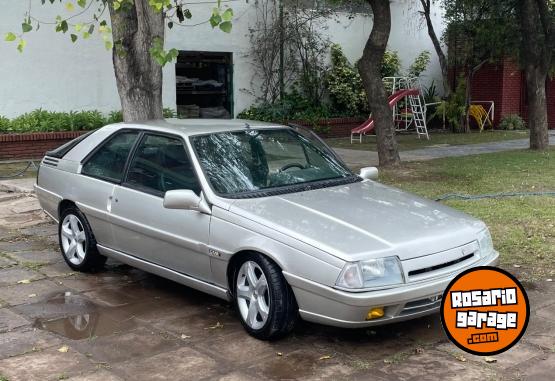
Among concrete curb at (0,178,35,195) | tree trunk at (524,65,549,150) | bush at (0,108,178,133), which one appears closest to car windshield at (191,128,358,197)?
concrete curb at (0,178,35,195)

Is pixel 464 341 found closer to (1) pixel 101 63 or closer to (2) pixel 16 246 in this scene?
(2) pixel 16 246

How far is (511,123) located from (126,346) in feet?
61.1

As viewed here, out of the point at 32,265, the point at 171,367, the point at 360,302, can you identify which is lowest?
the point at 171,367

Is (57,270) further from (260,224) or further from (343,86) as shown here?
(343,86)

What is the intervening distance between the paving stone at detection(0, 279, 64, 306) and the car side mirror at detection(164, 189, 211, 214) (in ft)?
5.24

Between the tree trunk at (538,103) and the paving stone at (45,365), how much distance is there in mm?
12660

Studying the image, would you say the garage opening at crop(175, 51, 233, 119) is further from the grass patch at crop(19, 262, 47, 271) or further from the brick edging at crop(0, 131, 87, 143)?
the grass patch at crop(19, 262, 47, 271)

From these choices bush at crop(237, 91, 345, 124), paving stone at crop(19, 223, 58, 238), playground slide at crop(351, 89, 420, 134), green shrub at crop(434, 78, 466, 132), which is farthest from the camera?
green shrub at crop(434, 78, 466, 132)

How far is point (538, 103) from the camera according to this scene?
14.8 meters

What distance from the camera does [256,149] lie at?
5.64 meters

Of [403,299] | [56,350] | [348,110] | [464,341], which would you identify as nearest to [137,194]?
[56,350]

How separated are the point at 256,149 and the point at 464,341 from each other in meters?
3.24

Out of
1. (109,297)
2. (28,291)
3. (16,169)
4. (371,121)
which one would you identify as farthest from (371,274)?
(371,121)

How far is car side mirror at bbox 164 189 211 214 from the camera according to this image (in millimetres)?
4938
